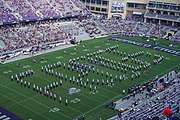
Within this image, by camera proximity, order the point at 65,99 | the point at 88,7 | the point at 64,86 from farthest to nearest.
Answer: the point at 88,7 → the point at 64,86 → the point at 65,99

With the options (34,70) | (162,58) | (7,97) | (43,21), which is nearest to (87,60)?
(34,70)

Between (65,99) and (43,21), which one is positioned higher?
(43,21)

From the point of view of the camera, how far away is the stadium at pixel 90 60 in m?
21.2

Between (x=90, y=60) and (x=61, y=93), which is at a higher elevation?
(x=90, y=60)

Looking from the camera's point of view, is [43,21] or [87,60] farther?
[43,21]

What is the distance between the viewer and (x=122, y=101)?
900 inches

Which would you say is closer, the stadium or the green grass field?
the green grass field

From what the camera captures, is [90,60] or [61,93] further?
[90,60]

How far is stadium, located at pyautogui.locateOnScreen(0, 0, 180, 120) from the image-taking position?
21.2 m

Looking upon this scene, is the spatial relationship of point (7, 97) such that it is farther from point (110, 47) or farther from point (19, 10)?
point (19, 10)

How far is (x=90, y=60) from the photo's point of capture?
33.3 m

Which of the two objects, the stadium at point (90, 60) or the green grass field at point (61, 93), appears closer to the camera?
the green grass field at point (61, 93)

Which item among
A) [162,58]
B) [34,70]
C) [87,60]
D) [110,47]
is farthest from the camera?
[110,47]

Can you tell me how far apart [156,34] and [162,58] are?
52.3 feet
